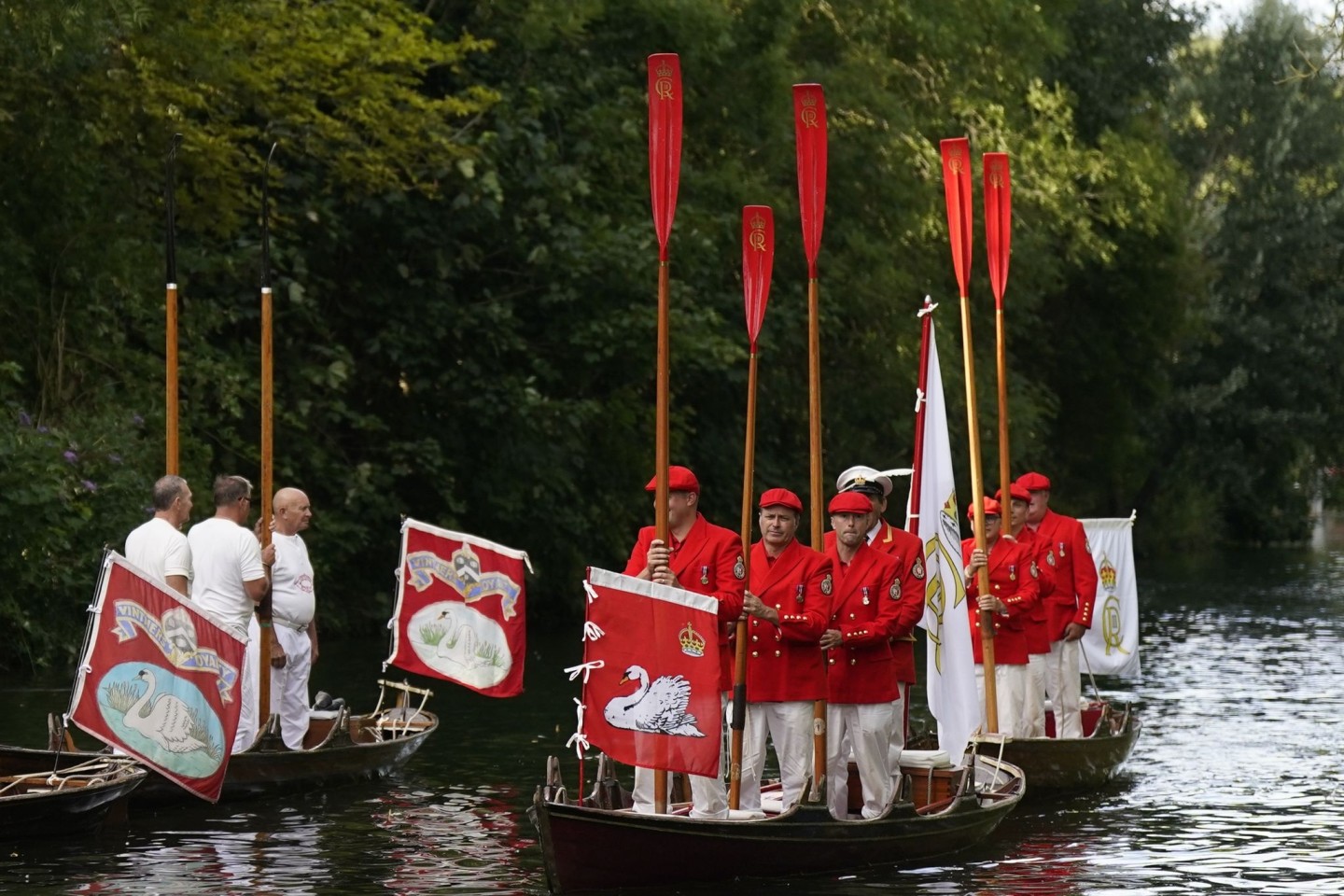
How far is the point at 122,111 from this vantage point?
2531 cm

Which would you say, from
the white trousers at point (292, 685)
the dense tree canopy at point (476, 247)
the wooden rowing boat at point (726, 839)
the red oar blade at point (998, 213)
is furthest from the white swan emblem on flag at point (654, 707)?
the dense tree canopy at point (476, 247)

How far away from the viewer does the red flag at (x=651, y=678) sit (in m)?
11.6

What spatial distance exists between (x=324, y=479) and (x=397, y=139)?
14.3ft

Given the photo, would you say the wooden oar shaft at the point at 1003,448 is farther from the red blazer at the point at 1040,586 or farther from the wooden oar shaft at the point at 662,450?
the wooden oar shaft at the point at 662,450

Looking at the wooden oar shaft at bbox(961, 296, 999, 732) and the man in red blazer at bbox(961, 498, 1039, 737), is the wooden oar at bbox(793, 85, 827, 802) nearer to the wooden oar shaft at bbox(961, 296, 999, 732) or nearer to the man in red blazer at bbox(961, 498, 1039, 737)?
the wooden oar shaft at bbox(961, 296, 999, 732)

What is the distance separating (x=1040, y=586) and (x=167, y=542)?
19.8 feet

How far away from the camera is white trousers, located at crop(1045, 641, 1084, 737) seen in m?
17.0

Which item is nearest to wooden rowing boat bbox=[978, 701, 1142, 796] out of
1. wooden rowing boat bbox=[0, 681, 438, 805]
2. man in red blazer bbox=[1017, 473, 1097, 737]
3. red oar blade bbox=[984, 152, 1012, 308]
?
man in red blazer bbox=[1017, 473, 1097, 737]

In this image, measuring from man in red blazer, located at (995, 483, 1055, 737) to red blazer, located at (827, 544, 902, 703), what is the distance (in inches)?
145

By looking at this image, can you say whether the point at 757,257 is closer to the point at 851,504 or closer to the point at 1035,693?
the point at 851,504

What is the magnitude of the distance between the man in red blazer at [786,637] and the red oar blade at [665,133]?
5.38 ft

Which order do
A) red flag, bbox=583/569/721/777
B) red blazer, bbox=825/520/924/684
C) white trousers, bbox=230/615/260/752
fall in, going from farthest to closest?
1. white trousers, bbox=230/615/260/752
2. red blazer, bbox=825/520/924/684
3. red flag, bbox=583/569/721/777

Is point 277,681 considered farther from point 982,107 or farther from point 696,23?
point 982,107

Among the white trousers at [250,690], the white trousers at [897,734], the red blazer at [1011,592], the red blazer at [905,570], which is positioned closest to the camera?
the red blazer at [905,570]
